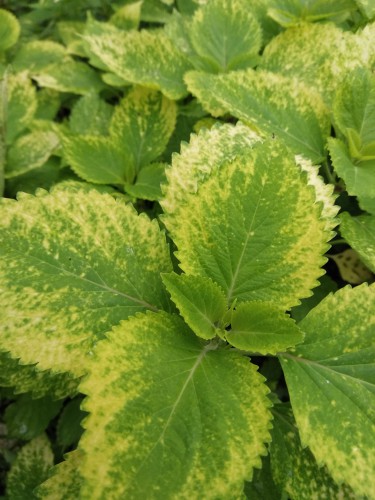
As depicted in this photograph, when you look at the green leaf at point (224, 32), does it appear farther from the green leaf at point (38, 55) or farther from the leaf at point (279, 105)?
the green leaf at point (38, 55)

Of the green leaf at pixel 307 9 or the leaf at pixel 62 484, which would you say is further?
the green leaf at pixel 307 9

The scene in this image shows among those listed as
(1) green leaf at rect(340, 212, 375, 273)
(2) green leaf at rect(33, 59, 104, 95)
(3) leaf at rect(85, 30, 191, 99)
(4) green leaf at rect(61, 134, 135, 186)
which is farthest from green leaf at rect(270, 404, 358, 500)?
(2) green leaf at rect(33, 59, 104, 95)

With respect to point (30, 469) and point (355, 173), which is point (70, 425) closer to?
point (30, 469)

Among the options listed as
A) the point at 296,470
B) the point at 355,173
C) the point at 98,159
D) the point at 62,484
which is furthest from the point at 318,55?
the point at 62,484

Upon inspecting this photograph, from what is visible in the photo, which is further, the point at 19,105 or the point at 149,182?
the point at 19,105

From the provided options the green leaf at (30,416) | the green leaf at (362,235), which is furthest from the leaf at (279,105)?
the green leaf at (30,416)

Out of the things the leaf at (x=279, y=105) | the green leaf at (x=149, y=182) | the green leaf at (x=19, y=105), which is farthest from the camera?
the green leaf at (x=19, y=105)
